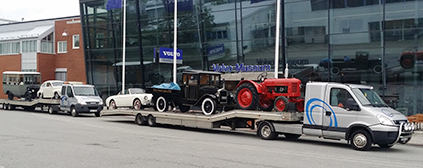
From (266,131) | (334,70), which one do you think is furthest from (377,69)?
(266,131)

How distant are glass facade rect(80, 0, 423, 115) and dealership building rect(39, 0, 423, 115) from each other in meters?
0.05

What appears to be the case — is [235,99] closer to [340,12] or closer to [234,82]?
[234,82]

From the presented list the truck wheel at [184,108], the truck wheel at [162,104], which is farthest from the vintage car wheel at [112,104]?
the truck wheel at [184,108]

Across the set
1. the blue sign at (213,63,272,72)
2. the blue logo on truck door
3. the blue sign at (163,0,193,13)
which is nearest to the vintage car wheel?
the blue sign at (213,63,272,72)

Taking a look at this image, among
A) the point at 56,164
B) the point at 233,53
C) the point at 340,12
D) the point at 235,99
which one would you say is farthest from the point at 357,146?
the point at 233,53

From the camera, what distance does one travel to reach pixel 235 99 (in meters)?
16.2

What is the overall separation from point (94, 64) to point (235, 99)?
79.1 feet

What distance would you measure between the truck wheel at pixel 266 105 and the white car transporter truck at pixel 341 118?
1.92ft

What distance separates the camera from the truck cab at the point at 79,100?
25.5 m

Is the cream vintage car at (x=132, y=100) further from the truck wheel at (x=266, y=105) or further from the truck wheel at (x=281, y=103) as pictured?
the truck wheel at (x=281, y=103)

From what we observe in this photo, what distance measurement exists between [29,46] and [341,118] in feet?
136

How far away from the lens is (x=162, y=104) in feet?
62.9

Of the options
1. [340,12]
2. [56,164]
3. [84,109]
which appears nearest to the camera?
[56,164]

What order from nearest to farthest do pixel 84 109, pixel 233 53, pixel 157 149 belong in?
pixel 157 149
pixel 84 109
pixel 233 53
